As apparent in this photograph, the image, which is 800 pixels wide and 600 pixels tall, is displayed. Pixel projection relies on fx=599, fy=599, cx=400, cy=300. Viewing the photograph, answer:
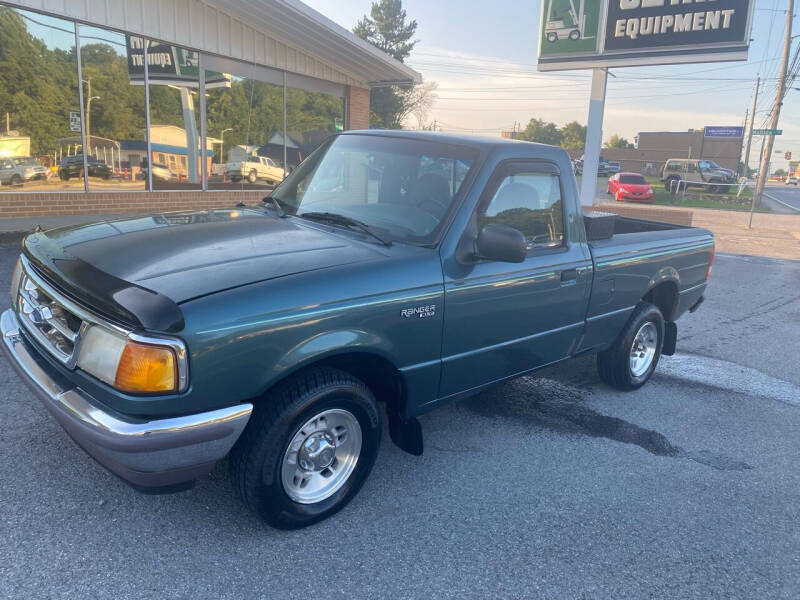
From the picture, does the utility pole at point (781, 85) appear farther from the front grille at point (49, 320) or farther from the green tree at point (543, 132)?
the green tree at point (543, 132)

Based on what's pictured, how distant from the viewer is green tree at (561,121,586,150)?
9979 cm

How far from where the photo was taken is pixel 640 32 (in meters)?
15.2

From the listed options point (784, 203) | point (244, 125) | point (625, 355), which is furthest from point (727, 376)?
point (784, 203)

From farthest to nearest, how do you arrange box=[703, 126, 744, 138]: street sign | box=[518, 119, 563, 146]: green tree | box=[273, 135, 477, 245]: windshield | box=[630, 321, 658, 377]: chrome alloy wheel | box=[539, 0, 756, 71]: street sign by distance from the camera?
box=[518, 119, 563, 146]: green tree → box=[703, 126, 744, 138]: street sign → box=[539, 0, 756, 71]: street sign → box=[630, 321, 658, 377]: chrome alloy wheel → box=[273, 135, 477, 245]: windshield

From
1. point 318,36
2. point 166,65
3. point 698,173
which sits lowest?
point 698,173

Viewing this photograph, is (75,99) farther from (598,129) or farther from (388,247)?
(598,129)

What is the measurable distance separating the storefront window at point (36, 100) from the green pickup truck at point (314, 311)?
8069 mm

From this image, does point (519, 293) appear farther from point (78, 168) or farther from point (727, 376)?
point (78, 168)

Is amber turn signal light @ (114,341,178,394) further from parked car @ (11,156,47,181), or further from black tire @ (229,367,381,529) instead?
parked car @ (11,156,47,181)

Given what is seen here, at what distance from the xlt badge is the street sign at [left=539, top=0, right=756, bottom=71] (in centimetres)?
1489

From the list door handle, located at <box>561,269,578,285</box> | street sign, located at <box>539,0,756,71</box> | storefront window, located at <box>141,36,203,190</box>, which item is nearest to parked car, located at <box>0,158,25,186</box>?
storefront window, located at <box>141,36,203,190</box>

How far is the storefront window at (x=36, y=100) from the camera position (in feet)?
31.3

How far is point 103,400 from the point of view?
2426 millimetres

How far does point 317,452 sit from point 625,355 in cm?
293
